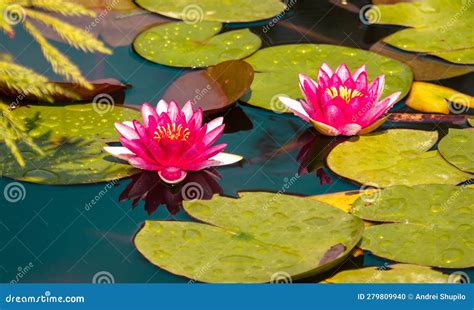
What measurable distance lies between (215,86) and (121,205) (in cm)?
92

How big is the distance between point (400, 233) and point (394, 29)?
1.99 m

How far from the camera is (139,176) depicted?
3.48 meters

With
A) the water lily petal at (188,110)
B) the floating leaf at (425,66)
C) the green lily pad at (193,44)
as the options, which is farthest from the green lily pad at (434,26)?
the water lily petal at (188,110)

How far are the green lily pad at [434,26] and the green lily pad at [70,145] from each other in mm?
1623

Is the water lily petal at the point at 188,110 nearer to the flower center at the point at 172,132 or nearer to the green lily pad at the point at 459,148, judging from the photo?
the flower center at the point at 172,132

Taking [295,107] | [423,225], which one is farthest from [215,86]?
[423,225]

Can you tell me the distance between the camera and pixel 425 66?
4359 millimetres

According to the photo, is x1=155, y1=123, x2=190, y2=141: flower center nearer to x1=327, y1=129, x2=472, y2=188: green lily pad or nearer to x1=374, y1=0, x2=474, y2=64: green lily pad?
x1=327, y1=129, x2=472, y2=188: green lily pad

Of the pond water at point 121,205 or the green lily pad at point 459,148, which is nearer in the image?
the pond water at point 121,205

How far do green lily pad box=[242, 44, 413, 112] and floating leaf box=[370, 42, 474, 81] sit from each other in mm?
78

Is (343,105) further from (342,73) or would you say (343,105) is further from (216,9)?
(216,9)

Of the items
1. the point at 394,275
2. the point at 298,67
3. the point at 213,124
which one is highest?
the point at 213,124

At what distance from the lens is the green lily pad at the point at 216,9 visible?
484 centimetres

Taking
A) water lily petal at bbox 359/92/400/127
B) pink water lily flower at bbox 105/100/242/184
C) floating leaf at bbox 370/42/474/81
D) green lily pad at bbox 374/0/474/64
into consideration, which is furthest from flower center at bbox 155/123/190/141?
green lily pad at bbox 374/0/474/64
